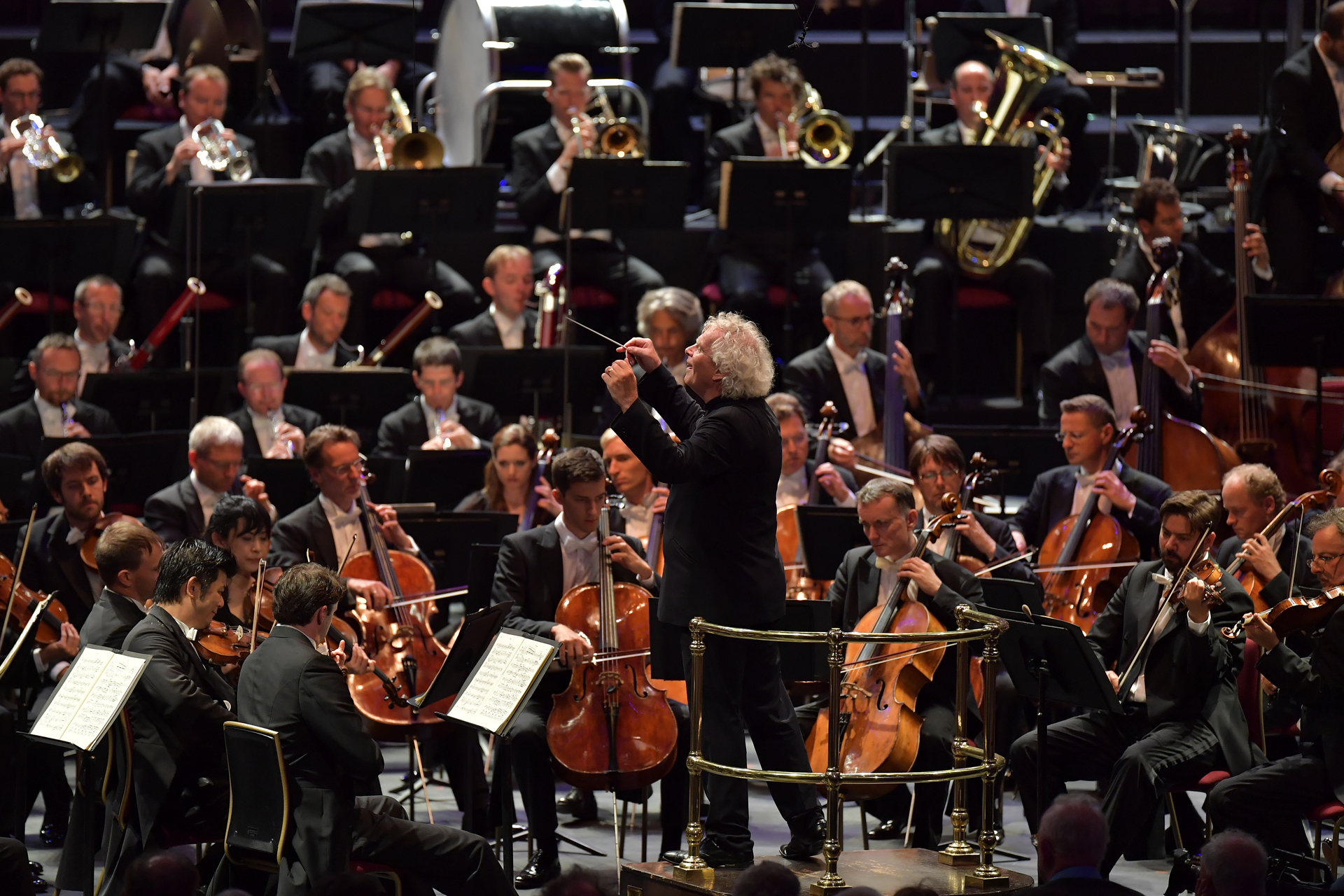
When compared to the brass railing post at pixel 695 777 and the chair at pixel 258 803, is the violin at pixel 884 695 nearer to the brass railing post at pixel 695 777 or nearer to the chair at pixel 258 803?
the brass railing post at pixel 695 777

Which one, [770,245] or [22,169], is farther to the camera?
[770,245]

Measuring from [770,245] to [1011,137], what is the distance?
1344mm

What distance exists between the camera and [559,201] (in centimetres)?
920

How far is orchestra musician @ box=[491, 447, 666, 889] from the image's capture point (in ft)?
18.8

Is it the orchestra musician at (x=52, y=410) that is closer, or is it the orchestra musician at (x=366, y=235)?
the orchestra musician at (x=52, y=410)

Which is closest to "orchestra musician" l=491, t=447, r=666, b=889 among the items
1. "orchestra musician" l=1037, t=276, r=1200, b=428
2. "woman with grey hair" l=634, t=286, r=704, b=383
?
"woman with grey hair" l=634, t=286, r=704, b=383

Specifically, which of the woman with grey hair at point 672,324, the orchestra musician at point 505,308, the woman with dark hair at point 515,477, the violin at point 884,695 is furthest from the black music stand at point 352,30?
the violin at point 884,695

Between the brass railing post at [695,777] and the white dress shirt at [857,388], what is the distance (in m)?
3.28

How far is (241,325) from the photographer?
9148 millimetres

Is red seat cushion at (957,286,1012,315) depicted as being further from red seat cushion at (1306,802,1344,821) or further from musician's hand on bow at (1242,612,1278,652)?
red seat cushion at (1306,802,1344,821)

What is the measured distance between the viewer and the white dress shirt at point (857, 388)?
7.88 meters

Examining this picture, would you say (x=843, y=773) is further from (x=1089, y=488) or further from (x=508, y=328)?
(x=508, y=328)

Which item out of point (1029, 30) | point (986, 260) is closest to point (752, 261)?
point (986, 260)

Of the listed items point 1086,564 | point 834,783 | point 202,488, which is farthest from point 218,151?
point 834,783
